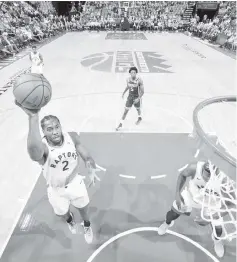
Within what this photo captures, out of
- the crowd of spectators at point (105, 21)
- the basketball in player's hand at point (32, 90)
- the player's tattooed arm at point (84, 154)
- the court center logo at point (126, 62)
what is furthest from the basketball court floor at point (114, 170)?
the crowd of spectators at point (105, 21)

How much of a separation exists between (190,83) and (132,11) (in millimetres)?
28425

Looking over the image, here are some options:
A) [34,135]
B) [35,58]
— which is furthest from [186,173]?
[35,58]

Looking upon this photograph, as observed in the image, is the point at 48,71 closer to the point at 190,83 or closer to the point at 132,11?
the point at 190,83

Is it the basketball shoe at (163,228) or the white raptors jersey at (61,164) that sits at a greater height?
the white raptors jersey at (61,164)

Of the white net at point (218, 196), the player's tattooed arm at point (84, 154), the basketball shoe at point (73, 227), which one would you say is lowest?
the basketball shoe at point (73, 227)

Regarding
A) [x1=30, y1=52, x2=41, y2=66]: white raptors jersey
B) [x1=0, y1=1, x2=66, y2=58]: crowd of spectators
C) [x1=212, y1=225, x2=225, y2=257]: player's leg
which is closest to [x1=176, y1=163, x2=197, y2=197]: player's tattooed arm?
[x1=212, y1=225, x2=225, y2=257]: player's leg

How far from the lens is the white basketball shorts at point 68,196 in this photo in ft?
10.4

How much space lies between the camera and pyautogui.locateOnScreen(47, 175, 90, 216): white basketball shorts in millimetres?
3158

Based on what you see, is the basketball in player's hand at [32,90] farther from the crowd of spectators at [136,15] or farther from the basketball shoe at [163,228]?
the crowd of spectators at [136,15]

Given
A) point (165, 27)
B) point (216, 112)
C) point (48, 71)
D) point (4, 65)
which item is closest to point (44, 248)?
point (216, 112)

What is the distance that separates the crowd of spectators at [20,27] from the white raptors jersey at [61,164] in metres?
13.7

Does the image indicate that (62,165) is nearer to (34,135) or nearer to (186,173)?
(34,135)

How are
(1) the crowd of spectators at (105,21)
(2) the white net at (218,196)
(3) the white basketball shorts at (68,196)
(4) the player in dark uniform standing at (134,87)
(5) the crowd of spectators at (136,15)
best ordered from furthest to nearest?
1. (5) the crowd of spectators at (136,15)
2. (1) the crowd of spectators at (105,21)
3. (4) the player in dark uniform standing at (134,87)
4. (3) the white basketball shorts at (68,196)
5. (2) the white net at (218,196)

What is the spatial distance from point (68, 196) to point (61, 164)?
48cm
